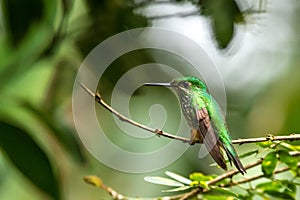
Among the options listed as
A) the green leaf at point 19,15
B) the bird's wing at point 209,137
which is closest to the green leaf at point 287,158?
the bird's wing at point 209,137

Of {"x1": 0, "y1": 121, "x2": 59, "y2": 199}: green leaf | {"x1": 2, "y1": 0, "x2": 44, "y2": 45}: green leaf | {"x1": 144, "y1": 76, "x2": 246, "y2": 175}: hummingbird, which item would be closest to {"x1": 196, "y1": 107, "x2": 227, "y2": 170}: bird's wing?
{"x1": 144, "y1": 76, "x2": 246, "y2": 175}: hummingbird

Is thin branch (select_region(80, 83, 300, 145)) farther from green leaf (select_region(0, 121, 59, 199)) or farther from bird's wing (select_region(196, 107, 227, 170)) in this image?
green leaf (select_region(0, 121, 59, 199))

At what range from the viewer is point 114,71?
1.30 meters

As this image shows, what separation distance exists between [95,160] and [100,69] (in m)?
0.49

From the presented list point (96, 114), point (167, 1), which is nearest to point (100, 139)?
point (96, 114)

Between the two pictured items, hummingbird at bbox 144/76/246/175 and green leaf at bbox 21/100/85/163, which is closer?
hummingbird at bbox 144/76/246/175

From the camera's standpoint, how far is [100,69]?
1.26 meters

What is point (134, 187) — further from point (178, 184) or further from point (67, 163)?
point (178, 184)

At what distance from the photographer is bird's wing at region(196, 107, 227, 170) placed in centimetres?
65

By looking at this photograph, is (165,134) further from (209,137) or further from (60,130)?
(60,130)

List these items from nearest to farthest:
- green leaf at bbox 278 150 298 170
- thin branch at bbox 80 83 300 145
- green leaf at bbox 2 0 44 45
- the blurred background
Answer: thin branch at bbox 80 83 300 145 → green leaf at bbox 278 150 298 170 → the blurred background → green leaf at bbox 2 0 44 45

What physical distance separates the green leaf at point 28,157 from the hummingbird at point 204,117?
45 cm

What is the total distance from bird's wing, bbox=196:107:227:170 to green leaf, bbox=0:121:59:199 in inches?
17.9

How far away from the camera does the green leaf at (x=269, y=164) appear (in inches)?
31.5
